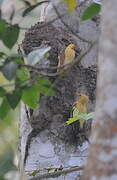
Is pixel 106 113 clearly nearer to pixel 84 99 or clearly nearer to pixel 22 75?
pixel 22 75

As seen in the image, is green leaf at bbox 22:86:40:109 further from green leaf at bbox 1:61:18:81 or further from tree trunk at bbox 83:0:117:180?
tree trunk at bbox 83:0:117:180

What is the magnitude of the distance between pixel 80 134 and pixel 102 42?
3.25 feet

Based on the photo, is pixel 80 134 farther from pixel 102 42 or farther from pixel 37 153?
pixel 102 42

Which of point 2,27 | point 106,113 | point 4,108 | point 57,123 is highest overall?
point 2,27

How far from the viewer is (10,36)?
1453 millimetres

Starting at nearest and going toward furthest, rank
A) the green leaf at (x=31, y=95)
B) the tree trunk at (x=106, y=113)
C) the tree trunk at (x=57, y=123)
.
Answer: the tree trunk at (x=106, y=113), the green leaf at (x=31, y=95), the tree trunk at (x=57, y=123)

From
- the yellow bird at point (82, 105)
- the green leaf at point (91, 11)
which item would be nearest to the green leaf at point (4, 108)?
the green leaf at point (91, 11)

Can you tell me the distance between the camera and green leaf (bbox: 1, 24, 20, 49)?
1.46 m

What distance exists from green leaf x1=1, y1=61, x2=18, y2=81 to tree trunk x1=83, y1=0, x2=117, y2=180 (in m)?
0.28

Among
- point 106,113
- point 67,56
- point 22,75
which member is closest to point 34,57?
point 22,75

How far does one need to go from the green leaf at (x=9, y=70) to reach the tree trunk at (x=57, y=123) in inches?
22.0

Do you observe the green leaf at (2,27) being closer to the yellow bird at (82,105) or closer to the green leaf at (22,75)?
the green leaf at (22,75)

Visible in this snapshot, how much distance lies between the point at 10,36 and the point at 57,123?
69 centimetres

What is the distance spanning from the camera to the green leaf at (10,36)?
146 cm
